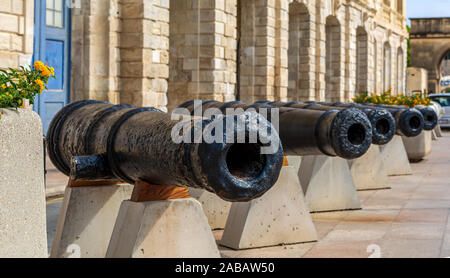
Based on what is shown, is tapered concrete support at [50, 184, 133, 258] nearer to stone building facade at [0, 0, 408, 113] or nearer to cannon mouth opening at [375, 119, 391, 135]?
cannon mouth opening at [375, 119, 391, 135]

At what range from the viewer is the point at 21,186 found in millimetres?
4012

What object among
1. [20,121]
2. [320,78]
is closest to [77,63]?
[20,121]

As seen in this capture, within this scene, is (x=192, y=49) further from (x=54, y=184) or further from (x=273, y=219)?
(x=273, y=219)

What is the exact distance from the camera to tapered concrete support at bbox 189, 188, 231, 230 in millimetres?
6535

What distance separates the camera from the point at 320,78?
20.7 meters

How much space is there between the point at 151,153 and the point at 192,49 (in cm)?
1069

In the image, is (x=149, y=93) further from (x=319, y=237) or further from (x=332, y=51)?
(x=332, y=51)

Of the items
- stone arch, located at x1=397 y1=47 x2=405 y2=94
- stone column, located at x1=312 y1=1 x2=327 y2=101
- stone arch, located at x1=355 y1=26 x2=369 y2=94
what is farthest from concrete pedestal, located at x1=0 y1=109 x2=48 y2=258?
stone arch, located at x1=397 y1=47 x2=405 y2=94

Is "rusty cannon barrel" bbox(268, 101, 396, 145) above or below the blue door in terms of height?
below

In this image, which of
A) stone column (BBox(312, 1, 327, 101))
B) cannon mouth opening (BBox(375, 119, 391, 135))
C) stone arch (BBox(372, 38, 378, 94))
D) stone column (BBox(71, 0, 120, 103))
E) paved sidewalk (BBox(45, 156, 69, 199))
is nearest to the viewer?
cannon mouth opening (BBox(375, 119, 391, 135))

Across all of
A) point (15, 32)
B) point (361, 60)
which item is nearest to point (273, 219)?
point (15, 32)

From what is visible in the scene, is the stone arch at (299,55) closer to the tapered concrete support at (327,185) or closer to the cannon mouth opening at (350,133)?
the tapered concrete support at (327,185)

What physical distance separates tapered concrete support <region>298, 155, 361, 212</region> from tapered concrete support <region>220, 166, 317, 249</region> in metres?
1.43
